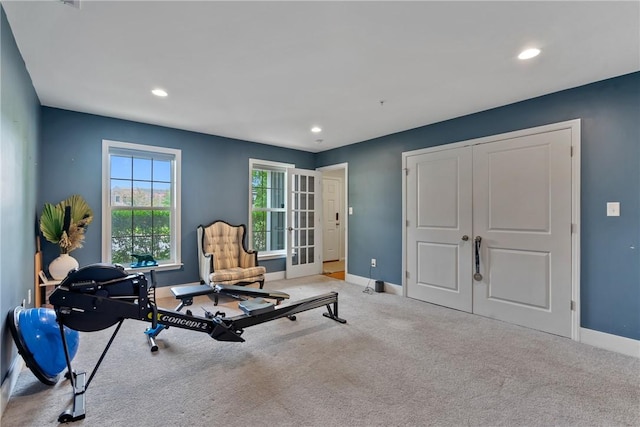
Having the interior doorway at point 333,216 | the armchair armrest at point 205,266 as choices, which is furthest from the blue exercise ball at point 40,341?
the interior doorway at point 333,216

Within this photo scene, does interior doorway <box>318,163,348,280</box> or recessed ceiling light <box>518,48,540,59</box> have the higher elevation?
recessed ceiling light <box>518,48,540,59</box>

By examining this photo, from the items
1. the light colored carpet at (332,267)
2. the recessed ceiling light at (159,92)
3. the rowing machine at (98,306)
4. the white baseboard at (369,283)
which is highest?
the recessed ceiling light at (159,92)

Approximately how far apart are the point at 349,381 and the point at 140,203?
12.2 feet

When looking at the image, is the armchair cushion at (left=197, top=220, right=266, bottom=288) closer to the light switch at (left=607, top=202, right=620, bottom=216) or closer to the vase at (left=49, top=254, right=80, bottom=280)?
the vase at (left=49, top=254, right=80, bottom=280)

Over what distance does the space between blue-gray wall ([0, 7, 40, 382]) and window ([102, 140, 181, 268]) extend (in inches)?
42.3

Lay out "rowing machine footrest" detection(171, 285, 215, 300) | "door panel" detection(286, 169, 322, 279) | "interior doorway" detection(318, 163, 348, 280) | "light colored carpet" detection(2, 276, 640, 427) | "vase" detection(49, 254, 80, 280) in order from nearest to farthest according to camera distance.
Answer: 1. "light colored carpet" detection(2, 276, 640, 427)
2. "rowing machine footrest" detection(171, 285, 215, 300)
3. "vase" detection(49, 254, 80, 280)
4. "door panel" detection(286, 169, 322, 279)
5. "interior doorway" detection(318, 163, 348, 280)

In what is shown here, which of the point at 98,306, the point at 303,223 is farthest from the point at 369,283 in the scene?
the point at 98,306

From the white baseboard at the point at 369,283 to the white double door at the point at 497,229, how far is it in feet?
0.72

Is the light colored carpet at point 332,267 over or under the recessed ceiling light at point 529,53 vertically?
under

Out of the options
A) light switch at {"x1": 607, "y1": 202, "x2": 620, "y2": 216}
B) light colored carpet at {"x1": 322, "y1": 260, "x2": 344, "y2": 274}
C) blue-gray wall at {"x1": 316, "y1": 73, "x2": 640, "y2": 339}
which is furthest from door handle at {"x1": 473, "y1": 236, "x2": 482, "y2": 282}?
light colored carpet at {"x1": 322, "y1": 260, "x2": 344, "y2": 274}

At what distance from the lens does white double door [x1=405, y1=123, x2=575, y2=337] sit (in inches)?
122

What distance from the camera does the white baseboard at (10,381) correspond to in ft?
6.05

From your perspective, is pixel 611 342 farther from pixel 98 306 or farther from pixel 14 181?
pixel 14 181

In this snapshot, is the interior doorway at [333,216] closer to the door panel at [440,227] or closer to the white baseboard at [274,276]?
the white baseboard at [274,276]
